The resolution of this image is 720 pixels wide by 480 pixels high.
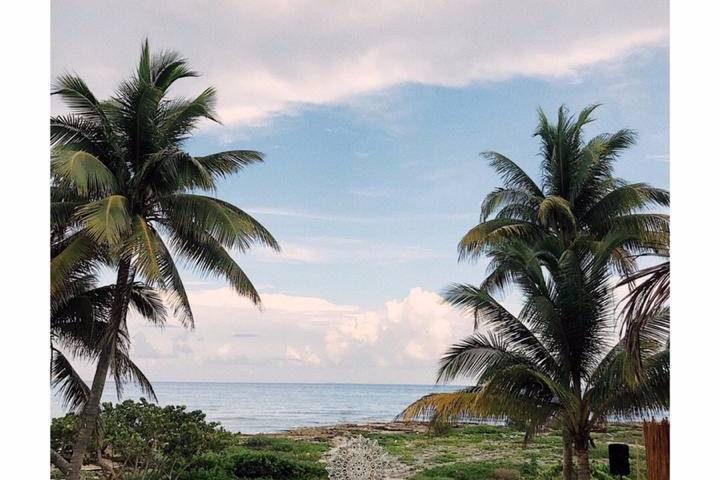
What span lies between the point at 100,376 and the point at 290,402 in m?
11.4

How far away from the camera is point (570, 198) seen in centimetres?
805

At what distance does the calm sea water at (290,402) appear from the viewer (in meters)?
16.7

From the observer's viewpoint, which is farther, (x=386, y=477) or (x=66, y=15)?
(x=66, y=15)

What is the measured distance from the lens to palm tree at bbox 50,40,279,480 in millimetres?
6191

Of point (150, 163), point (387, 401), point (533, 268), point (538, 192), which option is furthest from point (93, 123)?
point (387, 401)

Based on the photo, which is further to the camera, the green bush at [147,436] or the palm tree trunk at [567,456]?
the green bush at [147,436]

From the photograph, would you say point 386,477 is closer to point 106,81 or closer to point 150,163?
point 150,163

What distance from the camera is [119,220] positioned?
18.3 ft

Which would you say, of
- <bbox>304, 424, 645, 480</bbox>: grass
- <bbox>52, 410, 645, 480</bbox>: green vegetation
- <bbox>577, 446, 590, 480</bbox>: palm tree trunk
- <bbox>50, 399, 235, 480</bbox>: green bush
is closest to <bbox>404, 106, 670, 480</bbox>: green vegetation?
<bbox>577, 446, 590, 480</bbox>: palm tree trunk

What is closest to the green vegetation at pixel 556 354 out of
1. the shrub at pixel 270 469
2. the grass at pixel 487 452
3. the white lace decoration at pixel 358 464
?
the white lace decoration at pixel 358 464

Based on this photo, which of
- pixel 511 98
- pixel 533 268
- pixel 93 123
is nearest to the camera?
pixel 533 268

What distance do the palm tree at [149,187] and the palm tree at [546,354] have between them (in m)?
1.86

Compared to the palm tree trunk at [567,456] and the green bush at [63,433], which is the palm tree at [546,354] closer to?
the palm tree trunk at [567,456]
